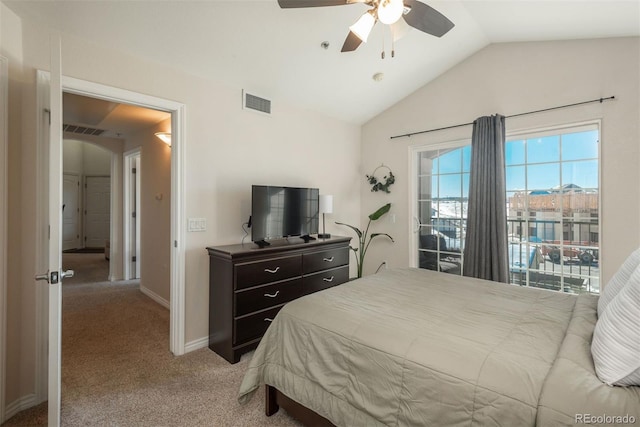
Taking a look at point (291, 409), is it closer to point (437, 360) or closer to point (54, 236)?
point (437, 360)

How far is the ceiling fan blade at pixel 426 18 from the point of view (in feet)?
5.91

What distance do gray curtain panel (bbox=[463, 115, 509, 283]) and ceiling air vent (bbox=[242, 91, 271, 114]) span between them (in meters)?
2.33

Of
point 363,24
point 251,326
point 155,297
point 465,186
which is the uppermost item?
point 363,24

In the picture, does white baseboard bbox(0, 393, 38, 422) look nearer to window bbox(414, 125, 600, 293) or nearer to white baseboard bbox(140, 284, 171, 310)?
white baseboard bbox(140, 284, 171, 310)

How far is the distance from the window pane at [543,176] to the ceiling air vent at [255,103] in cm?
291

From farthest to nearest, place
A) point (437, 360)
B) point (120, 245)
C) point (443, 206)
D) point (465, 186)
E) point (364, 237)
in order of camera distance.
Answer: point (120, 245) < point (364, 237) < point (443, 206) < point (465, 186) < point (437, 360)

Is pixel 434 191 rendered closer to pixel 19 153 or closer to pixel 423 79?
pixel 423 79

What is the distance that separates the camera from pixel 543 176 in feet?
10.4

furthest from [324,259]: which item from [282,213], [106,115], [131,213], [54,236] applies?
[131,213]

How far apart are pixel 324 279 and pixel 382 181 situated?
1.79m

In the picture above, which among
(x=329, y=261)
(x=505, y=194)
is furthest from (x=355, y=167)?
(x=505, y=194)

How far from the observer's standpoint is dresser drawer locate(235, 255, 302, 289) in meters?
2.56

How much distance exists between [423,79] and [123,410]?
431cm

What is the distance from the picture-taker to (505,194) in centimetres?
320
